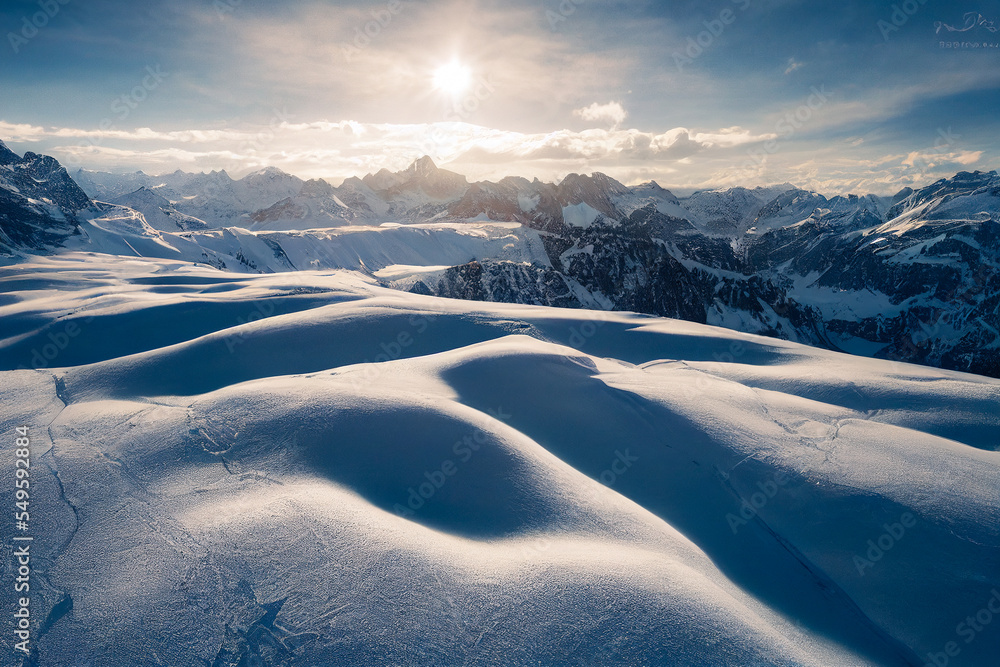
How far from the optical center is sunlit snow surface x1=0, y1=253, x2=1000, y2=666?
6.09 m

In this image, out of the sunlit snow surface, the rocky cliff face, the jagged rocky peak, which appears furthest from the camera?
the jagged rocky peak

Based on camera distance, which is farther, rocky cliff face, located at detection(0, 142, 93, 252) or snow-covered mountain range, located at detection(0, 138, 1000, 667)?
rocky cliff face, located at detection(0, 142, 93, 252)

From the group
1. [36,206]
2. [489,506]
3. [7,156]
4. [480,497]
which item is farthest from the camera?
[7,156]

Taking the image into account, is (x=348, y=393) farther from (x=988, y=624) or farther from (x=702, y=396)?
(x=988, y=624)

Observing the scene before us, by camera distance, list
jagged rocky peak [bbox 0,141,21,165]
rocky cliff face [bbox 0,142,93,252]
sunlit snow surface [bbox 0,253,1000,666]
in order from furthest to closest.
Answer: jagged rocky peak [bbox 0,141,21,165]
rocky cliff face [bbox 0,142,93,252]
sunlit snow surface [bbox 0,253,1000,666]

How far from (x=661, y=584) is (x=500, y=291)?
75663 millimetres

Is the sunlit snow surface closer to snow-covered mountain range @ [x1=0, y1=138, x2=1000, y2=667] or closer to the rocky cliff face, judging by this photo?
snow-covered mountain range @ [x1=0, y1=138, x2=1000, y2=667]

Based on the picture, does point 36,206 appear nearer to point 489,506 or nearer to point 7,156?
point 7,156

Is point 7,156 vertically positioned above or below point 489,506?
above

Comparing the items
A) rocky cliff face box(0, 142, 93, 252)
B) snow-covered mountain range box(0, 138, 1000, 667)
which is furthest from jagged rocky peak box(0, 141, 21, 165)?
snow-covered mountain range box(0, 138, 1000, 667)

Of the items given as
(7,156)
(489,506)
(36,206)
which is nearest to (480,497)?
(489,506)

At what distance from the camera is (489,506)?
8742mm

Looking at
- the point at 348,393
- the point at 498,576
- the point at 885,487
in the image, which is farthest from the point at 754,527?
the point at 348,393

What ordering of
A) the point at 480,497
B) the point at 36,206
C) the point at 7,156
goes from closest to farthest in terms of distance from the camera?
1. the point at 480,497
2. the point at 36,206
3. the point at 7,156
